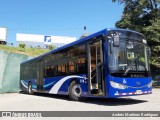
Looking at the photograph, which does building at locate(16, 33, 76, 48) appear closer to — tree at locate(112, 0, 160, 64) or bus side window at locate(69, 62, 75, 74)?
tree at locate(112, 0, 160, 64)

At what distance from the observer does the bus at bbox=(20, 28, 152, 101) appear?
1162 centimetres

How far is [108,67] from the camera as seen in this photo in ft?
37.9

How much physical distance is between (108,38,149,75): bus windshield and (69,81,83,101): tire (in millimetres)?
2821

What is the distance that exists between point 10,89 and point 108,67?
1332cm

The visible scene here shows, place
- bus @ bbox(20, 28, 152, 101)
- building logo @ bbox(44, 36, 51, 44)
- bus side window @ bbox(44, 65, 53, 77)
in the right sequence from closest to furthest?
bus @ bbox(20, 28, 152, 101), bus side window @ bbox(44, 65, 53, 77), building logo @ bbox(44, 36, 51, 44)

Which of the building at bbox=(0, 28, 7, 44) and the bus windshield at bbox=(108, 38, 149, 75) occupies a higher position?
the building at bbox=(0, 28, 7, 44)

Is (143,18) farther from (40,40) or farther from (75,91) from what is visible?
(40,40)

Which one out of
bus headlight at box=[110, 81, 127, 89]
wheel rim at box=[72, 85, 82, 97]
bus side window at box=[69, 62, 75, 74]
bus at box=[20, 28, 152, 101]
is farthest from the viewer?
bus side window at box=[69, 62, 75, 74]

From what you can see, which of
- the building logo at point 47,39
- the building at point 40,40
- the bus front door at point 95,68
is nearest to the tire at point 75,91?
the bus front door at point 95,68

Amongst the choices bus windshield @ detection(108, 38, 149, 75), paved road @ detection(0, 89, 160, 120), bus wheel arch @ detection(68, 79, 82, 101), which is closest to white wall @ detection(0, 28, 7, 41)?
paved road @ detection(0, 89, 160, 120)

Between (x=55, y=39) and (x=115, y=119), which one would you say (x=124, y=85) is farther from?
(x=55, y=39)

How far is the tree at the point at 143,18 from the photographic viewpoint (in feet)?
87.6

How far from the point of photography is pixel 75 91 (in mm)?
14328

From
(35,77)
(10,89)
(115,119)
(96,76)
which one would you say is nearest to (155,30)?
(35,77)
